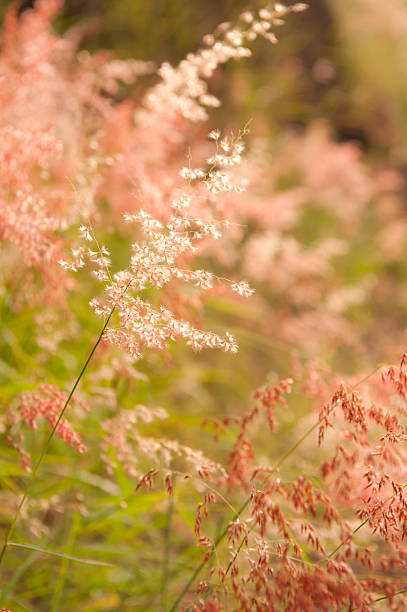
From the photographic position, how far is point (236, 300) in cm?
381

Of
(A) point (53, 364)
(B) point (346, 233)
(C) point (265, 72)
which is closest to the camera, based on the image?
(A) point (53, 364)

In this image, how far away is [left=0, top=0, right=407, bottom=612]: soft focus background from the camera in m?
1.94

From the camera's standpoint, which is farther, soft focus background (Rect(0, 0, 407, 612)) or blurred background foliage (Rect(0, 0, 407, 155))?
blurred background foliage (Rect(0, 0, 407, 155))

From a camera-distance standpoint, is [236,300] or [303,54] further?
[303,54]

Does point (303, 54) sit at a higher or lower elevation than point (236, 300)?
higher

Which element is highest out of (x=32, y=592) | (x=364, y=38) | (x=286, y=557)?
(x=364, y=38)

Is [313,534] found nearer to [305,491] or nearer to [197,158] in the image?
[305,491]

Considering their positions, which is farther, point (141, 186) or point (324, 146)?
point (324, 146)

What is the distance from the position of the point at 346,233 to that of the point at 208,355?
3.06 metres

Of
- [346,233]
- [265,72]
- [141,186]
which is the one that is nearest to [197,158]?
[265,72]

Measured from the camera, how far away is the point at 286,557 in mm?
1170

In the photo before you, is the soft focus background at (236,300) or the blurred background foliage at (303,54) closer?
the soft focus background at (236,300)

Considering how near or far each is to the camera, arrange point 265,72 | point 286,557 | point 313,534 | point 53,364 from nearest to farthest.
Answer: point 286,557 < point 313,534 < point 53,364 < point 265,72

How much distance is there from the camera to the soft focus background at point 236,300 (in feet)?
6.37
